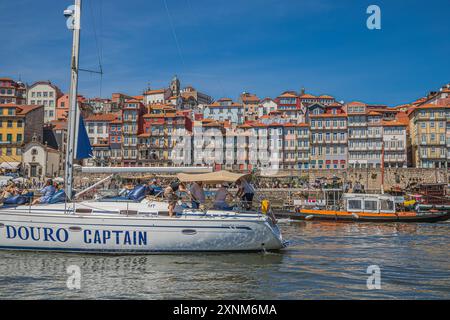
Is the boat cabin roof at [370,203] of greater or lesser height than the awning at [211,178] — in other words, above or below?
below

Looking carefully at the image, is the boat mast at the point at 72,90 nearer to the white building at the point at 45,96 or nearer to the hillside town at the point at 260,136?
the hillside town at the point at 260,136

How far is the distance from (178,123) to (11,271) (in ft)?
228

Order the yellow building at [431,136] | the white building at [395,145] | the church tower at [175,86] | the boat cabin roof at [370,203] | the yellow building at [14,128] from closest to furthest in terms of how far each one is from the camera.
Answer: the boat cabin roof at [370,203]
the yellow building at [14,128]
the yellow building at [431,136]
the white building at [395,145]
the church tower at [175,86]

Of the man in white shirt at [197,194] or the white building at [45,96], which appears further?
the white building at [45,96]

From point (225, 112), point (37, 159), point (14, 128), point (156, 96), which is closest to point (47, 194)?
point (37, 159)

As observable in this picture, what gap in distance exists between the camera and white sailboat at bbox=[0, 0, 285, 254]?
520 inches

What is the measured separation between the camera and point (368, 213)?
96.4 feet

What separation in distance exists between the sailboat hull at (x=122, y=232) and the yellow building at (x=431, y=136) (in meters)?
67.5

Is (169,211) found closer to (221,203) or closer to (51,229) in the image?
(221,203)

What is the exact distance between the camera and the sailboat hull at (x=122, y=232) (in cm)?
1320

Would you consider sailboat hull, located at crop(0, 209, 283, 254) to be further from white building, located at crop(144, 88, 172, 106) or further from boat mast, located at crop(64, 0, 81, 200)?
white building, located at crop(144, 88, 172, 106)

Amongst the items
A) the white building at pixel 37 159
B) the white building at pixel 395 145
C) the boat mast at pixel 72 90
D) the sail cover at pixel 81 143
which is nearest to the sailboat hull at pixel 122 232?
the boat mast at pixel 72 90

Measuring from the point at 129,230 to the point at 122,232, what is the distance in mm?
209

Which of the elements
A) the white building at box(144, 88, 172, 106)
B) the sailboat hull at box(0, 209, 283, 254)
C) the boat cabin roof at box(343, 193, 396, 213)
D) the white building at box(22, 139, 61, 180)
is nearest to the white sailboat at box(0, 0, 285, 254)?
the sailboat hull at box(0, 209, 283, 254)
